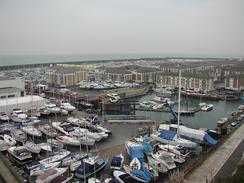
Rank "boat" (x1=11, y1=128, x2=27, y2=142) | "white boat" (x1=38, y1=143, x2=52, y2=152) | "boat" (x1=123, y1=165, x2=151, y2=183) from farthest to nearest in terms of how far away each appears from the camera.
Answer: "boat" (x1=11, y1=128, x2=27, y2=142) < "white boat" (x1=38, y1=143, x2=52, y2=152) < "boat" (x1=123, y1=165, x2=151, y2=183)

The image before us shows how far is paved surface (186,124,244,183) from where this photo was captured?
878 cm

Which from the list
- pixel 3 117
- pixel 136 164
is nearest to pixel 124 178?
pixel 136 164

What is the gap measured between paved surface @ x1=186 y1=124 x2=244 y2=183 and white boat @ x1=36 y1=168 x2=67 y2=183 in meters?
4.84

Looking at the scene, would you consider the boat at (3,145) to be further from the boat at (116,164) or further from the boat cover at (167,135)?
the boat cover at (167,135)

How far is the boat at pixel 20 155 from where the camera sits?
10.7 m

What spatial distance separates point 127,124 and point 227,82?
23423mm

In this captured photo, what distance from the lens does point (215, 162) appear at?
10.0m

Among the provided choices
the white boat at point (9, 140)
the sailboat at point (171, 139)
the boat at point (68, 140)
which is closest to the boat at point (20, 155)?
the white boat at point (9, 140)

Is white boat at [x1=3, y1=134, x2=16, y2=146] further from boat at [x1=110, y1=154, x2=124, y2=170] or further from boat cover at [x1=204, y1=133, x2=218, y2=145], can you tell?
boat cover at [x1=204, y1=133, x2=218, y2=145]

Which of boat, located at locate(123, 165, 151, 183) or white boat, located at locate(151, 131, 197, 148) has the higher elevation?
white boat, located at locate(151, 131, 197, 148)

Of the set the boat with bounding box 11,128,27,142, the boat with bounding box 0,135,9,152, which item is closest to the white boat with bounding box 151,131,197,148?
the boat with bounding box 11,128,27,142

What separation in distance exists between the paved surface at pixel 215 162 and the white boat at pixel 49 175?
4.84 meters

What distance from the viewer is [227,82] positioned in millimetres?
34344

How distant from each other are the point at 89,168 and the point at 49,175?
1.53 m
